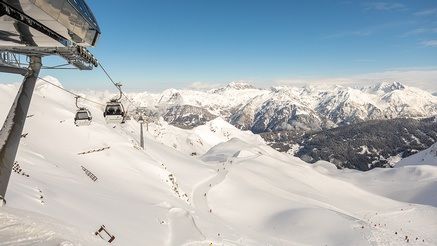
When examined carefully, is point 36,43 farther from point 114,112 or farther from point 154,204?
point 154,204

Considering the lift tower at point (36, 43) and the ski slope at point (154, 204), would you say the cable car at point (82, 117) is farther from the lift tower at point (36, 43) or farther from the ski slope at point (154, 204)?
the ski slope at point (154, 204)

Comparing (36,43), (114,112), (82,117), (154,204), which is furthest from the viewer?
(154,204)

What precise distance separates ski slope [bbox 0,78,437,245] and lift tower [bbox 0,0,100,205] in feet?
7.63

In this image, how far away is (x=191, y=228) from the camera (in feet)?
112

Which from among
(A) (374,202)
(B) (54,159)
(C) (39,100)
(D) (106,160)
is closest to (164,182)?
(D) (106,160)

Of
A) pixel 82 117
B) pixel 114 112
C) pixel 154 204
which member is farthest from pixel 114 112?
pixel 154 204

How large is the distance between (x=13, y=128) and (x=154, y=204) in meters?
26.5

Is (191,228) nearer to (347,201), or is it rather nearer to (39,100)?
(39,100)

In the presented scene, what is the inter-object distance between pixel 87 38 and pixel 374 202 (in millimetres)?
81964

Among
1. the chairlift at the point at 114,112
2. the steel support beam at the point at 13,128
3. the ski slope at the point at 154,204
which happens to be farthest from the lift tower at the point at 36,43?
the chairlift at the point at 114,112

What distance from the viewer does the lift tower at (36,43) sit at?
9.98 metres

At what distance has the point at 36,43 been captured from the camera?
1269 centimetres

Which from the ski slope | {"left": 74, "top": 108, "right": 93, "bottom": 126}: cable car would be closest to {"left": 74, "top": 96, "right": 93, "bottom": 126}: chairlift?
{"left": 74, "top": 108, "right": 93, "bottom": 126}: cable car

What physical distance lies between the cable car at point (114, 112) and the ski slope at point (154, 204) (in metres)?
5.50
